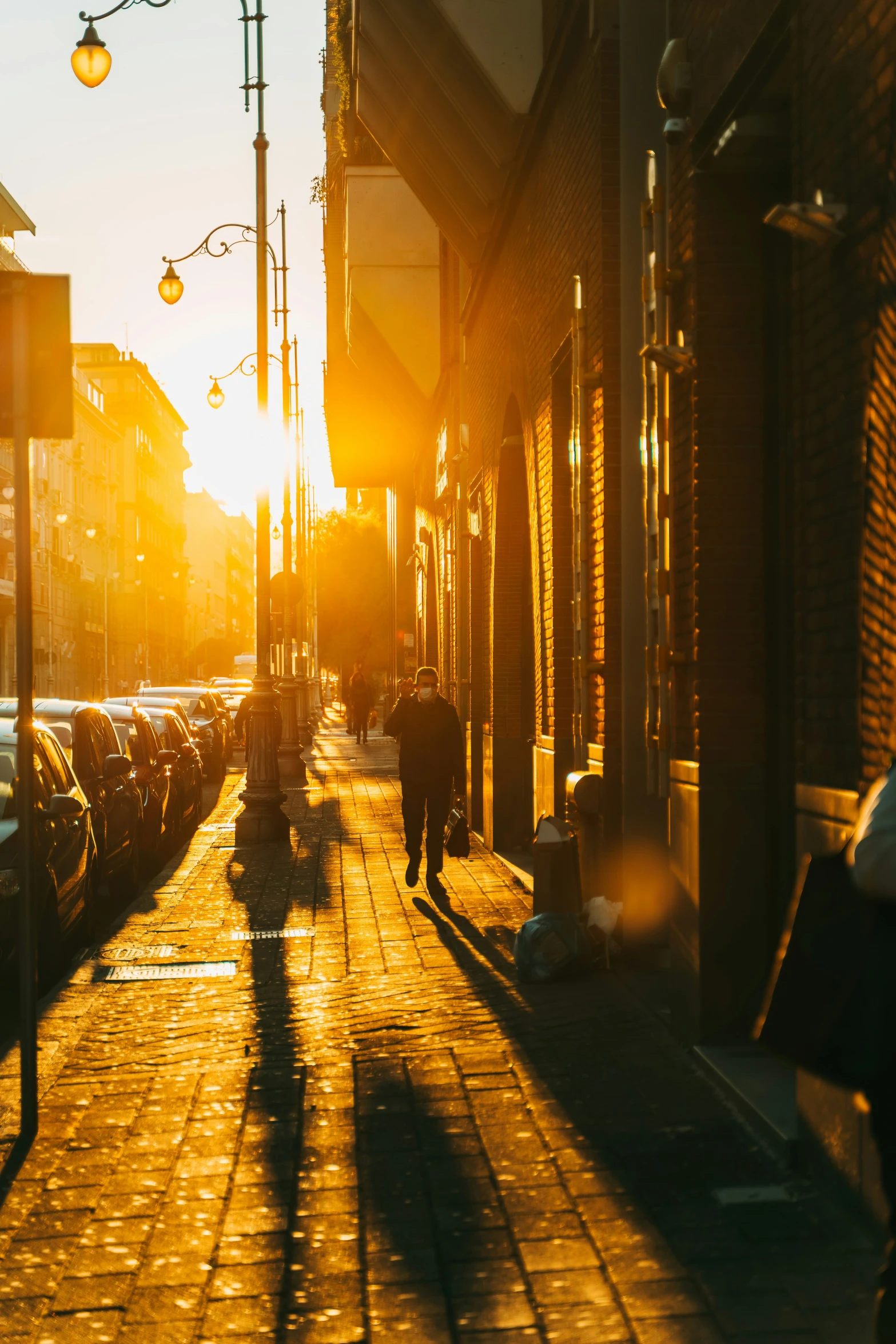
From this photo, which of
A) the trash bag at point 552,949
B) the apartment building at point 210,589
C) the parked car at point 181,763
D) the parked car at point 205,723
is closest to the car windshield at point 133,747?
the parked car at point 181,763

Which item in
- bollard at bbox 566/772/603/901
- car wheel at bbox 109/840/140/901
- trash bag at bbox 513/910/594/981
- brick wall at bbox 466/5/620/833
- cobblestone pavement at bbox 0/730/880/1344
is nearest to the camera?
cobblestone pavement at bbox 0/730/880/1344

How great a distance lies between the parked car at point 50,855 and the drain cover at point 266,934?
95 cm

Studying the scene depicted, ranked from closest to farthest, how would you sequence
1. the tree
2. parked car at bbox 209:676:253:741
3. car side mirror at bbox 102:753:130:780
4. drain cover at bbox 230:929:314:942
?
drain cover at bbox 230:929:314:942 → car side mirror at bbox 102:753:130:780 → parked car at bbox 209:676:253:741 → the tree

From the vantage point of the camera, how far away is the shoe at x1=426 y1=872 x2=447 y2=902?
12.0m

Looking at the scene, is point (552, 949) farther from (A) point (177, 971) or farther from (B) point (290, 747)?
(B) point (290, 747)

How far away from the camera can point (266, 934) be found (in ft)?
34.3

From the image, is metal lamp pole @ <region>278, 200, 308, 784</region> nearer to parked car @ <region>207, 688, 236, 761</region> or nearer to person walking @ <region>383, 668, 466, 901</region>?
Result: parked car @ <region>207, 688, 236, 761</region>

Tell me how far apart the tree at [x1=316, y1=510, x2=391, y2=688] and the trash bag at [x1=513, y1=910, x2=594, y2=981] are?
61.0 meters

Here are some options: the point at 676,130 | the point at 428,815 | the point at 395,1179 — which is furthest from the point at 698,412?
the point at 428,815

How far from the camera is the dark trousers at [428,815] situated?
41.2 feet

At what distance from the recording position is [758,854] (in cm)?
650

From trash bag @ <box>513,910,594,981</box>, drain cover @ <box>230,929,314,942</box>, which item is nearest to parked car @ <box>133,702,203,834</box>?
drain cover @ <box>230,929,314,942</box>

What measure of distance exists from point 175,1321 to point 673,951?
11.5 feet

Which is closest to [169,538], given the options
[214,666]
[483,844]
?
[214,666]
